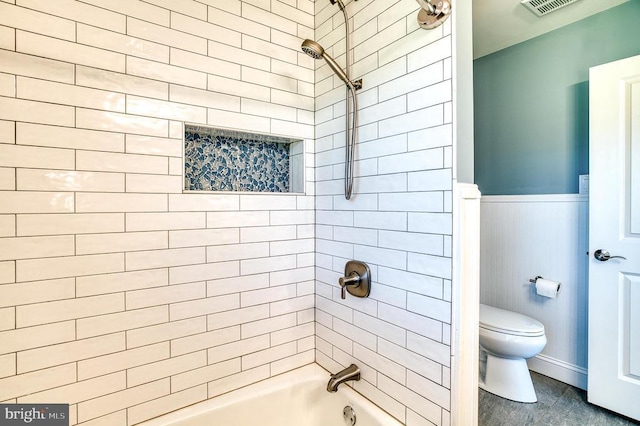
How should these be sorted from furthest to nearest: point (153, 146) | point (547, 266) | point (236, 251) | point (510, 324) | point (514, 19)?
point (547, 266)
point (514, 19)
point (510, 324)
point (236, 251)
point (153, 146)

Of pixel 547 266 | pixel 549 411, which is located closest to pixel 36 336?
pixel 549 411

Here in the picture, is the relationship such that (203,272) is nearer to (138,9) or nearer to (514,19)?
(138,9)

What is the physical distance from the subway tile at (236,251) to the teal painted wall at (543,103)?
2.22m

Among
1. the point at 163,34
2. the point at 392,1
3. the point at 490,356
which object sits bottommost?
the point at 490,356

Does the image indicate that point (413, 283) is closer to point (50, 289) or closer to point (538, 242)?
point (50, 289)

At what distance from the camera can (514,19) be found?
213 centimetres

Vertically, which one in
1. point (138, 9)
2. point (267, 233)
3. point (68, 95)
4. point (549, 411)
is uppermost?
point (138, 9)

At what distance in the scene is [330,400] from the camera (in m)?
1.48

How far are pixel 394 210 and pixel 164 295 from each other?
41.8 inches

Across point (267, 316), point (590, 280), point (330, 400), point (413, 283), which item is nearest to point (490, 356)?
point (590, 280)

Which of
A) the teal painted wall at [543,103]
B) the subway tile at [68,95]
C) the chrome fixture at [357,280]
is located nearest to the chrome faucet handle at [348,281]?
the chrome fixture at [357,280]

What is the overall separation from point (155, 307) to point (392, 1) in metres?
1.65

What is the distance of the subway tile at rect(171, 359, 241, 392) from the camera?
1.31 meters

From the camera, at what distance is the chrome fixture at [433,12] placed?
1026mm
